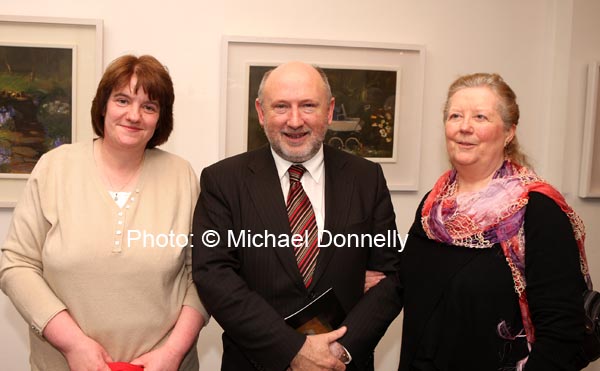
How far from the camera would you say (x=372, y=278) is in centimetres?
197

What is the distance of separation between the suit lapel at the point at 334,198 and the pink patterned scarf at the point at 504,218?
322 mm

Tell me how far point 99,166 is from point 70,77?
85 centimetres

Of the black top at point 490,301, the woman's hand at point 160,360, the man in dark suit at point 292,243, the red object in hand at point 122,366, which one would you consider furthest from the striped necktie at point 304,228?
the red object in hand at point 122,366

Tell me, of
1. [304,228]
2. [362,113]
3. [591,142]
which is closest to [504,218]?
[304,228]

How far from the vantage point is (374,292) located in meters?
1.90

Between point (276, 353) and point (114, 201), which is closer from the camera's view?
point (276, 353)

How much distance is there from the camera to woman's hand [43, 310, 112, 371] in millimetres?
1720

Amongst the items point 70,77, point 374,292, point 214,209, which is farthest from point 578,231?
point 70,77

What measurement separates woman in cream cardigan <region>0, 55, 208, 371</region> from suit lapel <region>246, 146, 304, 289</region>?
→ 0.86ft

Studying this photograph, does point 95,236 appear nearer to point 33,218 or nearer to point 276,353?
point 33,218

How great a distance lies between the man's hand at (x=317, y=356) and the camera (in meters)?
1.74

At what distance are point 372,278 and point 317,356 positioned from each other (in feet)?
1.24

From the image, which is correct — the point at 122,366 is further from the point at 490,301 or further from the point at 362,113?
the point at 362,113

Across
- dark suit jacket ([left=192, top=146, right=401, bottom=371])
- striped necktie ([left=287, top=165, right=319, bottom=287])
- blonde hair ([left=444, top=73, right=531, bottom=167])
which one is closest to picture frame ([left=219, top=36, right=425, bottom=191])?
dark suit jacket ([left=192, top=146, right=401, bottom=371])
